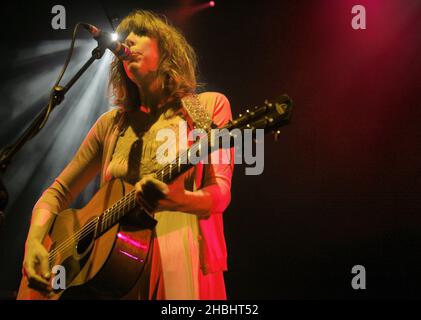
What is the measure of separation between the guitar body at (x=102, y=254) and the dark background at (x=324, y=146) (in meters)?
0.57

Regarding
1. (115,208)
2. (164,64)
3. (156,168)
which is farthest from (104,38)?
(115,208)

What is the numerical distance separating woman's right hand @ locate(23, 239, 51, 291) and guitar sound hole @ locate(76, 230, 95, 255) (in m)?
0.19

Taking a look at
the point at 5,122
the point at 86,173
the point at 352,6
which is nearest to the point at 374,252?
the point at 352,6

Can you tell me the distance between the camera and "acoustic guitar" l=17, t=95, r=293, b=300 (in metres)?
1.80

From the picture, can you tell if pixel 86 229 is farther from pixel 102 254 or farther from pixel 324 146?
pixel 324 146

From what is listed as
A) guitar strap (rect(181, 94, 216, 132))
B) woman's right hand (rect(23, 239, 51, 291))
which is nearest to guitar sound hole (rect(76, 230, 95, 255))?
woman's right hand (rect(23, 239, 51, 291))

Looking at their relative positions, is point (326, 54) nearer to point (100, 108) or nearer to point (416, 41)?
point (416, 41)

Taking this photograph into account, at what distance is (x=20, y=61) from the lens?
2.96 m

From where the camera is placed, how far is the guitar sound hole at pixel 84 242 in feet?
6.62

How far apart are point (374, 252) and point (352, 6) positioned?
4.10 feet

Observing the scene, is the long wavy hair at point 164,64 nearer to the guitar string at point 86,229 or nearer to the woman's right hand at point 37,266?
the guitar string at point 86,229

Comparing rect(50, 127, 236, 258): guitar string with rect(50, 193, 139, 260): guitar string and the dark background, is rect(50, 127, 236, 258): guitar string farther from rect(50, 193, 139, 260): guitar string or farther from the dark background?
the dark background

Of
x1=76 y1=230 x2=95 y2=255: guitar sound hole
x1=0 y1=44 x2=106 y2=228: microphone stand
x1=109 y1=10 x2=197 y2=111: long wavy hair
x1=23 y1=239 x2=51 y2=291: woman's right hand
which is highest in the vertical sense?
x1=109 y1=10 x2=197 y2=111: long wavy hair

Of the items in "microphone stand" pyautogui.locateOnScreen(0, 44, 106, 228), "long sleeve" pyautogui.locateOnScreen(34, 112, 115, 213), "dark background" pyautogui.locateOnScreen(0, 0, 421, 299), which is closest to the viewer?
"microphone stand" pyautogui.locateOnScreen(0, 44, 106, 228)
